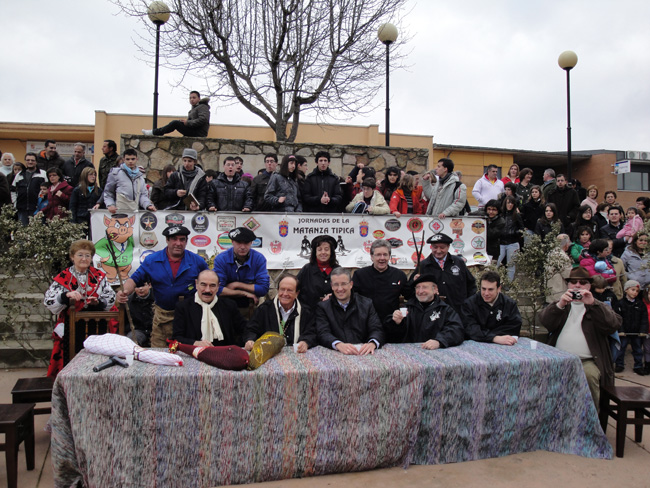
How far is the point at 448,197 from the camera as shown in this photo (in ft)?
25.8

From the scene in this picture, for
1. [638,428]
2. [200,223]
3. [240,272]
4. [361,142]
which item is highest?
[361,142]

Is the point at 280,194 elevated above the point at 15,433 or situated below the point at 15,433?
above

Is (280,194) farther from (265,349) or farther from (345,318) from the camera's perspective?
(265,349)

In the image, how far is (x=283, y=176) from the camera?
7.60 meters

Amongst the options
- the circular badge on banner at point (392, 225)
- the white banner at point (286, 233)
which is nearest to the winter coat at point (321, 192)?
the white banner at point (286, 233)

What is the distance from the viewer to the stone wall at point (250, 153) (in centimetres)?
933

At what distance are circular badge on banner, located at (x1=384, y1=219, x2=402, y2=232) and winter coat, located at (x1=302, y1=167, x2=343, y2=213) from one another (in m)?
0.81

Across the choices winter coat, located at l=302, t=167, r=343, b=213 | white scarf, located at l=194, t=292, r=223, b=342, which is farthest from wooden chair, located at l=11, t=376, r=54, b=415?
winter coat, located at l=302, t=167, r=343, b=213

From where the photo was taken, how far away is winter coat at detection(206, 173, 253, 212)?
7.38 meters

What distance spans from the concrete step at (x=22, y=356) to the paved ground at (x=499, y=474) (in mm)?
2325

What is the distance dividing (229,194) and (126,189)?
1430 millimetres

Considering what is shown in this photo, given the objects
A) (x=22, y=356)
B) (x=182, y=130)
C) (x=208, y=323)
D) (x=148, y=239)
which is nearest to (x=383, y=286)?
(x=208, y=323)

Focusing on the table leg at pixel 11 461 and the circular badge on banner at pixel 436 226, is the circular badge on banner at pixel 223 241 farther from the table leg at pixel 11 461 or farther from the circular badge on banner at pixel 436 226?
the table leg at pixel 11 461

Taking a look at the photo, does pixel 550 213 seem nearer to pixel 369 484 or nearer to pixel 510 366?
pixel 510 366
